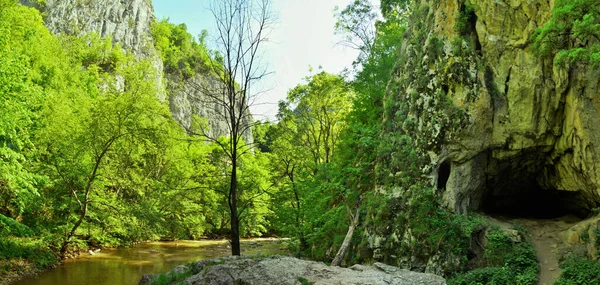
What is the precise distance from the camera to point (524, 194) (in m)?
13.2

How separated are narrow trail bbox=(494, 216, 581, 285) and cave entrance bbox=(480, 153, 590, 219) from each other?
80 centimetres

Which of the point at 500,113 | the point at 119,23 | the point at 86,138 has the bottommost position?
the point at 86,138

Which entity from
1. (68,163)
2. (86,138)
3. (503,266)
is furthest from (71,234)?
(503,266)

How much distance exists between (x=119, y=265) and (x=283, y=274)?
10778mm

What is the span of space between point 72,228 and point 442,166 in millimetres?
14955

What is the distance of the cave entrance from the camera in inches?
460

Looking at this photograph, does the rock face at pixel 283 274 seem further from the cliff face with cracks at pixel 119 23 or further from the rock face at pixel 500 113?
the cliff face with cracks at pixel 119 23

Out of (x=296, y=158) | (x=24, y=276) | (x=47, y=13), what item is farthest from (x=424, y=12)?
A: (x=47, y=13)

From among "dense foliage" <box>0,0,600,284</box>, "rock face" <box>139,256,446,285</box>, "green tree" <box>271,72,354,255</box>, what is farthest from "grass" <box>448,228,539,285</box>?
"green tree" <box>271,72,354,255</box>

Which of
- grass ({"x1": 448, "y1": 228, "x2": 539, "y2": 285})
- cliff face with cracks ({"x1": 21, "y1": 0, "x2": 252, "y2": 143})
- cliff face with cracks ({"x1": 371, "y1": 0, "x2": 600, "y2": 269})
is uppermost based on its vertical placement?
cliff face with cracks ({"x1": 21, "y1": 0, "x2": 252, "y2": 143})

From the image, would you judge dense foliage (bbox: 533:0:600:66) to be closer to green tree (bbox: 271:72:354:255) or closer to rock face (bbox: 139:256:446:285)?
rock face (bbox: 139:256:446:285)

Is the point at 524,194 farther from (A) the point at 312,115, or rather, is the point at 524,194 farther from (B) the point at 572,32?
(A) the point at 312,115

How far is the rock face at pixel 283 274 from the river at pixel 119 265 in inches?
223

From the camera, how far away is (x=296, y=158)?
790 inches
